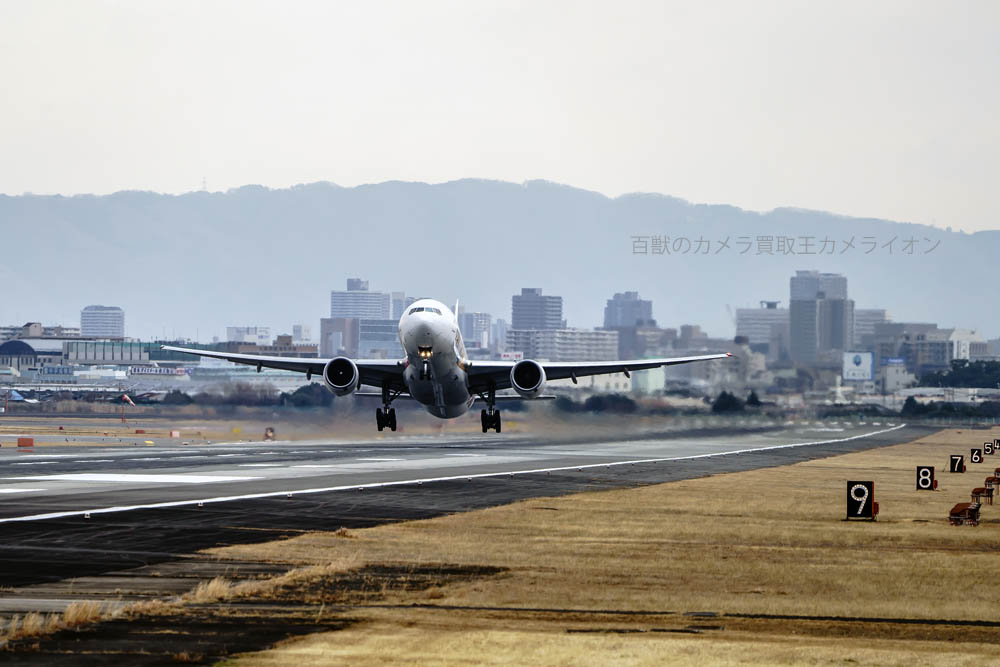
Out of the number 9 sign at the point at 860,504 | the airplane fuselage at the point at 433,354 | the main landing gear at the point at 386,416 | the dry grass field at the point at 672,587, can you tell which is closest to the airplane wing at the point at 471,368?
the main landing gear at the point at 386,416

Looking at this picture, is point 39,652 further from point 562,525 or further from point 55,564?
point 562,525

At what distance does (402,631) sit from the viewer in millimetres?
17031

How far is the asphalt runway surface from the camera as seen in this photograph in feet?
87.5

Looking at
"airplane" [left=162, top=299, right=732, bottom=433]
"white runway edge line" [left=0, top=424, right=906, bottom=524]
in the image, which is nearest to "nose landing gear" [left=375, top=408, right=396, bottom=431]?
"airplane" [left=162, top=299, right=732, bottom=433]

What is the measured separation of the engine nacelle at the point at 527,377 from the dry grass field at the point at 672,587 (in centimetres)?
1823

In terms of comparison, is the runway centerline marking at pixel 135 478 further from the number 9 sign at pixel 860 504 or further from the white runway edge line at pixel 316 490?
the number 9 sign at pixel 860 504

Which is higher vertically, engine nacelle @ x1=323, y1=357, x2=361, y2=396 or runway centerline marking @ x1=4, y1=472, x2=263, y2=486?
engine nacelle @ x1=323, y1=357, x2=361, y2=396

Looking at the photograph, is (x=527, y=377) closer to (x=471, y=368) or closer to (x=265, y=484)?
(x=471, y=368)

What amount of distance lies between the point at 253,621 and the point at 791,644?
269 inches

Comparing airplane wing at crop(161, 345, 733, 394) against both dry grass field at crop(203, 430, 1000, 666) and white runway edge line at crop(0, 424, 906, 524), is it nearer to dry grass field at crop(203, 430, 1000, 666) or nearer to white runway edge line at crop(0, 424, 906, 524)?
white runway edge line at crop(0, 424, 906, 524)

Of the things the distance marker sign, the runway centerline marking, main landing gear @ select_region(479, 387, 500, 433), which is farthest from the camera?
main landing gear @ select_region(479, 387, 500, 433)

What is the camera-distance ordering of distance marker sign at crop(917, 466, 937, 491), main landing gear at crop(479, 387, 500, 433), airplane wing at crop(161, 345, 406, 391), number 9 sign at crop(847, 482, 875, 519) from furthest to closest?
1. main landing gear at crop(479, 387, 500, 433)
2. airplane wing at crop(161, 345, 406, 391)
3. distance marker sign at crop(917, 466, 937, 491)
4. number 9 sign at crop(847, 482, 875, 519)

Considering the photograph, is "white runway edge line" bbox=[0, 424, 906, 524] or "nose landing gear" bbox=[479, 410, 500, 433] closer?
"white runway edge line" bbox=[0, 424, 906, 524]

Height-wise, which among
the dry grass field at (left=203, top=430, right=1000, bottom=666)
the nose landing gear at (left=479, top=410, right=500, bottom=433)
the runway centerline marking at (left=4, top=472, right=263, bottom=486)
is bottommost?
the runway centerline marking at (left=4, top=472, right=263, bottom=486)
